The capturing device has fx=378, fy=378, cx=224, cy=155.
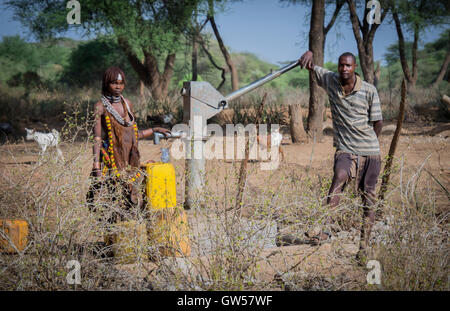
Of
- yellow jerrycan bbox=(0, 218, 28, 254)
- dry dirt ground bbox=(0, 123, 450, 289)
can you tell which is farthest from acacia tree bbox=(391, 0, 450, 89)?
yellow jerrycan bbox=(0, 218, 28, 254)

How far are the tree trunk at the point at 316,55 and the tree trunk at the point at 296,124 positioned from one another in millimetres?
284

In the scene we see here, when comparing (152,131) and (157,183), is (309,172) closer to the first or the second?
(152,131)

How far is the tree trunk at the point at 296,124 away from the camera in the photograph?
752 cm

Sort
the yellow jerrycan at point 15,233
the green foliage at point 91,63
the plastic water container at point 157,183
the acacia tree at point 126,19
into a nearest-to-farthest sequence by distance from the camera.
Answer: the yellow jerrycan at point 15,233, the plastic water container at point 157,183, the acacia tree at point 126,19, the green foliage at point 91,63

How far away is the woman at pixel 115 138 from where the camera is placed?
3145 mm

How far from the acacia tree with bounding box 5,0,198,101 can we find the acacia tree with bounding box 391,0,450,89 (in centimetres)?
806

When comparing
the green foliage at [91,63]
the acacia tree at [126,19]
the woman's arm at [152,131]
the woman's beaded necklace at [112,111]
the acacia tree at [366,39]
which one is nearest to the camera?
the woman's beaded necklace at [112,111]

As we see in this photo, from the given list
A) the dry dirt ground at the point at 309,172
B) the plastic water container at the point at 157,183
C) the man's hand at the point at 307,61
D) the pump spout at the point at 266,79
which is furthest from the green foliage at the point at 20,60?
the man's hand at the point at 307,61

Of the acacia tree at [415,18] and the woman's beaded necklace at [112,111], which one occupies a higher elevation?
the acacia tree at [415,18]

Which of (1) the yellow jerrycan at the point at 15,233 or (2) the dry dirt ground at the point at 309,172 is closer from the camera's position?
(2) the dry dirt ground at the point at 309,172

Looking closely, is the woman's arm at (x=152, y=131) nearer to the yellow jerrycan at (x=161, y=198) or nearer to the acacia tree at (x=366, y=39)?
the yellow jerrycan at (x=161, y=198)

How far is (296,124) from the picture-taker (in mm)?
7672

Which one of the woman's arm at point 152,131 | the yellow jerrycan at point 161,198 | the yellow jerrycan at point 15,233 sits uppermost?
the woman's arm at point 152,131

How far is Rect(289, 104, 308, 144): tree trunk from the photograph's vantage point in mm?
7523
